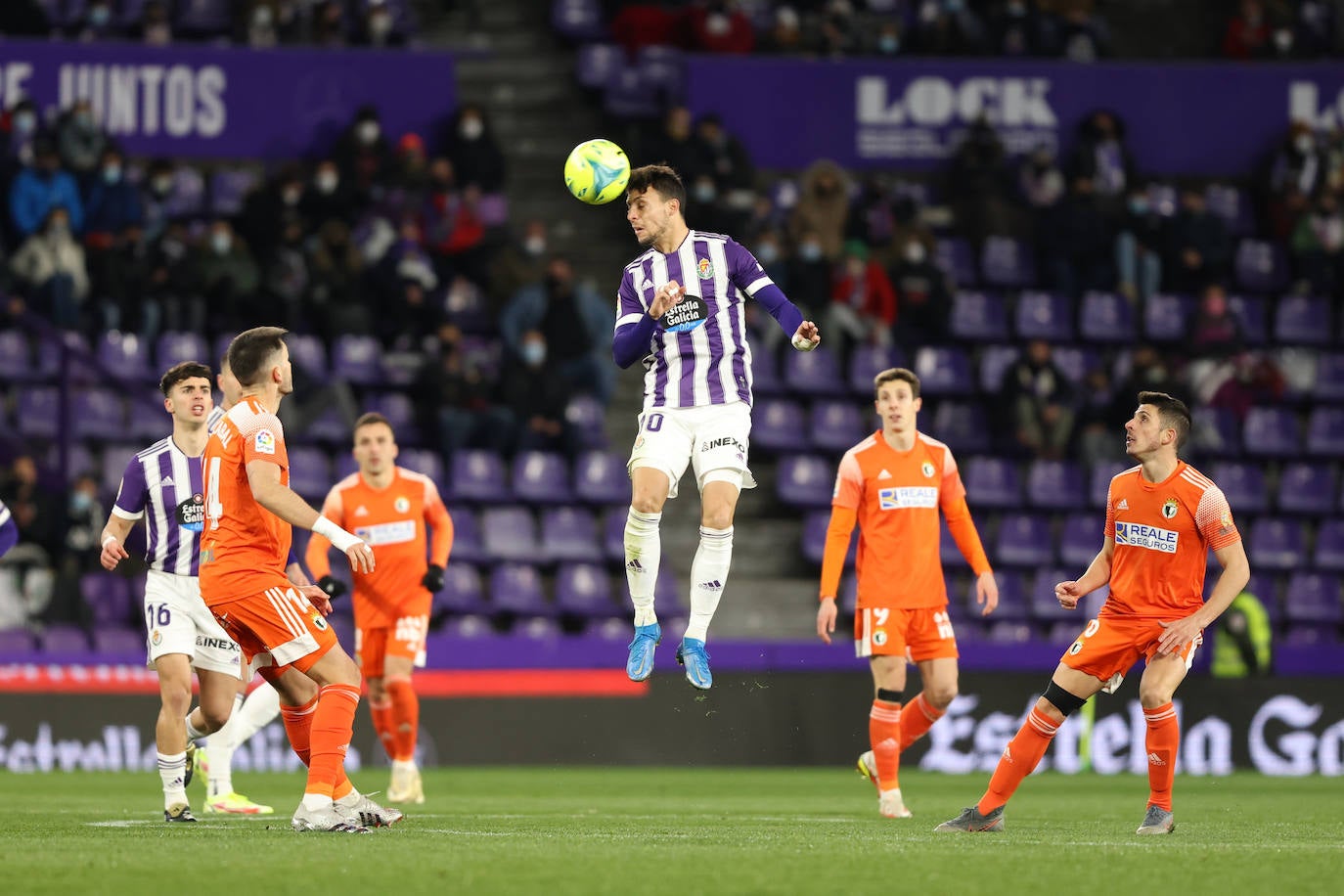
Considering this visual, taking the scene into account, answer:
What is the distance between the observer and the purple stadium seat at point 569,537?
61.5 feet

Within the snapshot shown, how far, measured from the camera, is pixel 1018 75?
77.8 feet

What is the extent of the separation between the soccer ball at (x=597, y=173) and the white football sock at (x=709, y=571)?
Result: 6.05 feet

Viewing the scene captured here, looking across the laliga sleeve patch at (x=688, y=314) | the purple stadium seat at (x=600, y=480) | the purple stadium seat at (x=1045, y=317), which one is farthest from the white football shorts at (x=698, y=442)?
the purple stadium seat at (x=1045, y=317)

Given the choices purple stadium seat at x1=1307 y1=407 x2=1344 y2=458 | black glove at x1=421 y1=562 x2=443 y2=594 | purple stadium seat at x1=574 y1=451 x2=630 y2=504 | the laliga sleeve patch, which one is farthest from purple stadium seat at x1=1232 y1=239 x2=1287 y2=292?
the laliga sleeve patch

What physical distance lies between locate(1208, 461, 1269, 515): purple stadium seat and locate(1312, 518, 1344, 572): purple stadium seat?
664 millimetres

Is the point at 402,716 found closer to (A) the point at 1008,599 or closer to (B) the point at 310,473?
(B) the point at 310,473

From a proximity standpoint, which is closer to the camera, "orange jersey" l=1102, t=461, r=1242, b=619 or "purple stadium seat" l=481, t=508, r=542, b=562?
"orange jersey" l=1102, t=461, r=1242, b=619

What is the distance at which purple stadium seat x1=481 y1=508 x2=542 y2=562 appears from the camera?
18.6m

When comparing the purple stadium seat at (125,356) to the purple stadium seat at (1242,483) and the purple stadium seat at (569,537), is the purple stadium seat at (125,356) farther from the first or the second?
the purple stadium seat at (1242,483)

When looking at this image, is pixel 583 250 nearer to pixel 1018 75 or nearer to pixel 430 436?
pixel 430 436

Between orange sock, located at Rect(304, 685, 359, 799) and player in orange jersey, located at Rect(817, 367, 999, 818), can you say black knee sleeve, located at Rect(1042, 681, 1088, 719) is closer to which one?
player in orange jersey, located at Rect(817, 367, 999, 818)

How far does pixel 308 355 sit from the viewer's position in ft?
63.1

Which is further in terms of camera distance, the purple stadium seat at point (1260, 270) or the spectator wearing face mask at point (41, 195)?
the purple stadium seat at point (1260, 270)

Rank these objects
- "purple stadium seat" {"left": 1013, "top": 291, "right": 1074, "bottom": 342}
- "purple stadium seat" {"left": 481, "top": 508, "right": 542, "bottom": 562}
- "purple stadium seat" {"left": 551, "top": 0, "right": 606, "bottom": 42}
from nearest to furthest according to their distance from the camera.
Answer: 1. "purple stadium seat" {"left": 481, "top": 508, "right": 542, "bottom": 562}
2. "purple stadium seat" {"left": 1013, "top": 291, "right": 1074, "bottom": 342}
3. "purple stadium seat" {"left": 551, "top": 0, "right": 606, "bottom": 42}
